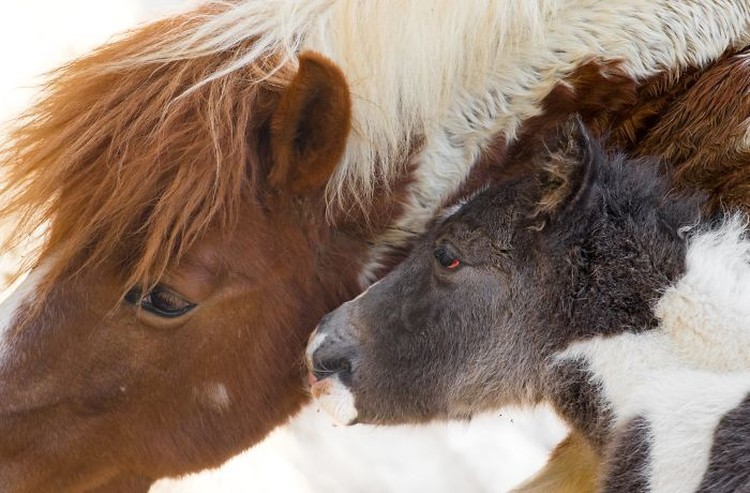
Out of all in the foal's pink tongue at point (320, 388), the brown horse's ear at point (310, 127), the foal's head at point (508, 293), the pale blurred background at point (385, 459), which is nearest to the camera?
the brown horse's ear at point (310, 127)

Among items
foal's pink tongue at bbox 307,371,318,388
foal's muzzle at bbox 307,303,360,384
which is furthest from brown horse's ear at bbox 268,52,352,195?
foal's pink tongue at bbox 307,371,318,388

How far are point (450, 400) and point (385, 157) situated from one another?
651mm

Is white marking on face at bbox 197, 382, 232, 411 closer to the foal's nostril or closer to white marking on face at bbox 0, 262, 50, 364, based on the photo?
the foal's nostril

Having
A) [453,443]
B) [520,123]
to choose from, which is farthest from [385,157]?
[453,443]

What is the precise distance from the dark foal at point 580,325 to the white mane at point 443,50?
16 centimetres

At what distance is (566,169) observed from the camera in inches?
90.0

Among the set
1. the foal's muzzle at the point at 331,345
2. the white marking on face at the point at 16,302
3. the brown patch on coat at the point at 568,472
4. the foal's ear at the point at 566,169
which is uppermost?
the foal's ear at the point at 566,169

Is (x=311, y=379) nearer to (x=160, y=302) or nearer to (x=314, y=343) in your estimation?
(x=314, y=343)

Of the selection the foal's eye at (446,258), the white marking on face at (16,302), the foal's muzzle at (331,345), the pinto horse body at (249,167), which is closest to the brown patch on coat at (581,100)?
the pinto horse body at (249,167)

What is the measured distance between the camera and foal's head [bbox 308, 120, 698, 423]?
2.34 metres

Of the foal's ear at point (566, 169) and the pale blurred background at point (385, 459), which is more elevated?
the foal's ear at point (566, 169)

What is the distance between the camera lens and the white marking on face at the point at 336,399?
2.45 m

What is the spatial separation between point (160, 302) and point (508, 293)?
0.81 meters

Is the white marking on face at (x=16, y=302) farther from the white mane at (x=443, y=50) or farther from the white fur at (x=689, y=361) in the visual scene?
the white fur at (x=689, y=361)
